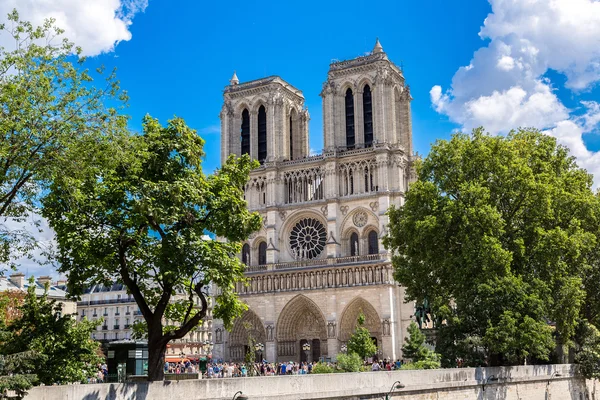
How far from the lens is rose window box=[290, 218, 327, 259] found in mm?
53425

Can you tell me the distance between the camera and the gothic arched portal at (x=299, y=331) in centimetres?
5162

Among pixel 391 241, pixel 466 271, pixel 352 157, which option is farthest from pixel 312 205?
pixel 466 271

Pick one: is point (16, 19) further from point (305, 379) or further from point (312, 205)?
point (312, 205)

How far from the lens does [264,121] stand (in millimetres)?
58000

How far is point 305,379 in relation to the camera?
53.0 ft

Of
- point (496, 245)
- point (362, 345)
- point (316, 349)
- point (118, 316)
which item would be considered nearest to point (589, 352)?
point (496, 245)

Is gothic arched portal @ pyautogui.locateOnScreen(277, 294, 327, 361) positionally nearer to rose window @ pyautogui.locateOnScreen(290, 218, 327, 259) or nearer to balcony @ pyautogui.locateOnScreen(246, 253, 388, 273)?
balcony @ pyautogui.locateOnScreen(246, 253, 388, 273)

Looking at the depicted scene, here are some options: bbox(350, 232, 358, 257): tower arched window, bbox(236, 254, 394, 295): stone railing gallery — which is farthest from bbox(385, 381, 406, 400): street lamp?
bbox(350, 232, 358, 257): tower arched window

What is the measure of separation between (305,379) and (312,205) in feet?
123

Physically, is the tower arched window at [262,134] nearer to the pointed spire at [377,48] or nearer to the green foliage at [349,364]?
the pointed spire at [377,48]

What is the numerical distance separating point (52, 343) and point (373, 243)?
36.4 metres

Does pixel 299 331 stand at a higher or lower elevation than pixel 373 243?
lower

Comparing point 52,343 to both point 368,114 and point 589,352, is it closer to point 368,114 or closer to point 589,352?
point 589,352

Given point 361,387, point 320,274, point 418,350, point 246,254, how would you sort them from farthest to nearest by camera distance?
point 246,254 < point 320,274 < point 418,350 < point 361,387
